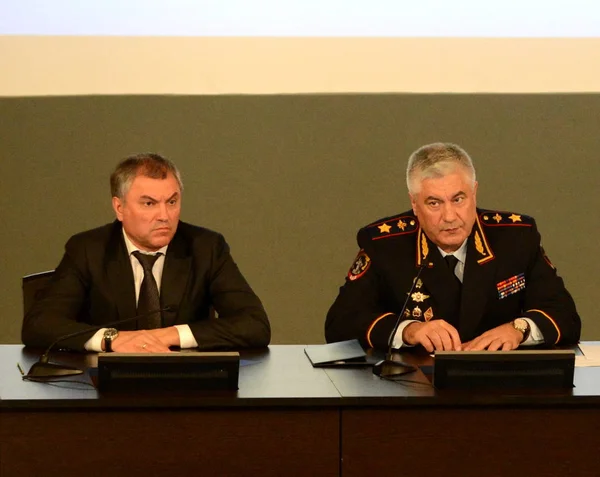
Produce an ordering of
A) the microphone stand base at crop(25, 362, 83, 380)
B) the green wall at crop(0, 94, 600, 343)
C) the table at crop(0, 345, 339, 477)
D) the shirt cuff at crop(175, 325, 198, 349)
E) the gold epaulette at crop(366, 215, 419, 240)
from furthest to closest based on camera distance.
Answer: the green wall at crop(0, 94, 600, 343) < the gold epaulette at crop(366, 215, 419, 240) < the shirt cuff at crop(175, 325, 198, 349) < the microphone stand base at crop(25, 362, 83, 380) < the table at crop(0, 345, 339, 477)

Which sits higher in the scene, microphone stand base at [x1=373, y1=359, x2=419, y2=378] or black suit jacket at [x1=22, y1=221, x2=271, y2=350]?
black suit jacket at [x1=22, y1=221, x2=271, y2=350]

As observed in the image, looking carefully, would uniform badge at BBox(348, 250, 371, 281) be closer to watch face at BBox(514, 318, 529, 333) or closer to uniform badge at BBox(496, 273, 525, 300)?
uniform badge at BBox(496, 273, 525, 300)

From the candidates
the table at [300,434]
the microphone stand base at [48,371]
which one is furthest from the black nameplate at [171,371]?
the microphone stand base at [48,371]

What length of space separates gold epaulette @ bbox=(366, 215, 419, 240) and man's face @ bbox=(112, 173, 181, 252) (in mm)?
642

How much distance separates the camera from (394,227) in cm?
326

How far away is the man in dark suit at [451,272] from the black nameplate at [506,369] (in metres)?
0.55

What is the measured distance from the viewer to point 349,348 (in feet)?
9.20

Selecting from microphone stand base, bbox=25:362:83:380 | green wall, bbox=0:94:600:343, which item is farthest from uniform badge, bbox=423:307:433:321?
green wall, bbox=0:94:600:343

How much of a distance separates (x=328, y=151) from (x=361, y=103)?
0.87 ft

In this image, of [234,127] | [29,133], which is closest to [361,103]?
[234,127]

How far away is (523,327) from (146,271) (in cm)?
115

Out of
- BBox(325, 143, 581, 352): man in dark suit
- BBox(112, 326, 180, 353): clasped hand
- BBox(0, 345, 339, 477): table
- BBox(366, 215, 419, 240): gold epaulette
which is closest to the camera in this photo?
BBox(0, 345, 339, 477): table

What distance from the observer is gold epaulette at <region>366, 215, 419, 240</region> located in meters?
3.24

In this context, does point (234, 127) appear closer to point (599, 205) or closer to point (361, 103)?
point (361, 103)
